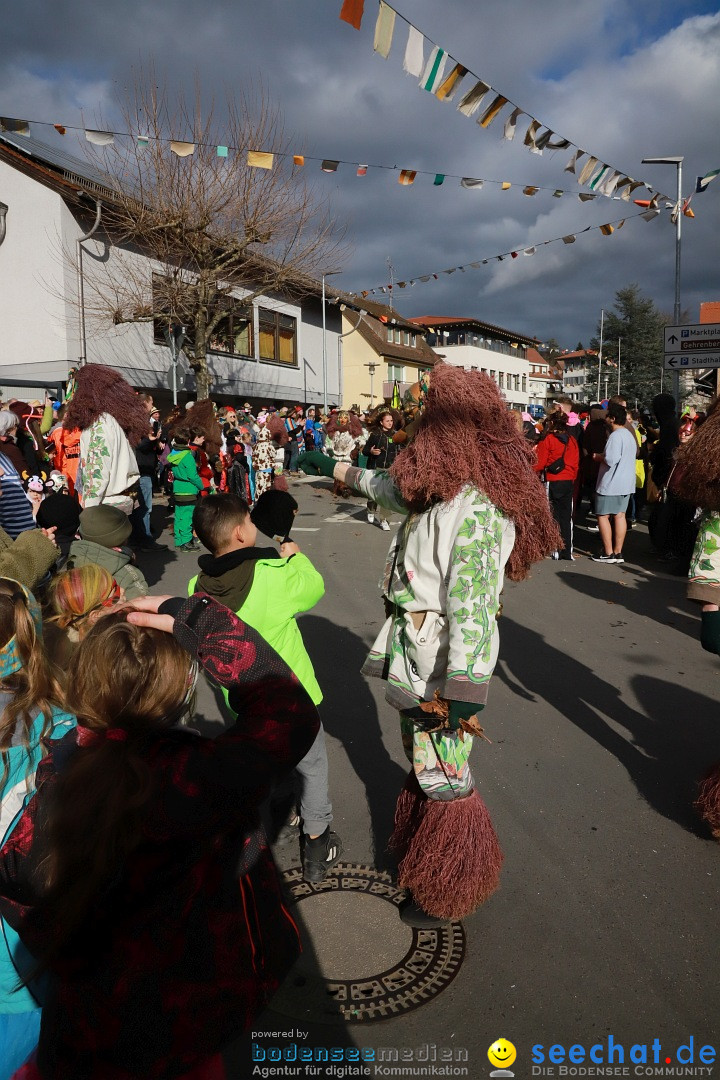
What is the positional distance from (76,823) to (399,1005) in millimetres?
1586

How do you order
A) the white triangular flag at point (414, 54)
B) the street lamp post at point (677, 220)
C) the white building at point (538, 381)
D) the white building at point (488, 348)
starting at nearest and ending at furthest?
the white triangular flag at point (414, 54) < the street lamp post at point (677, 220) < the white building at point (488, 348) < the white building at point (538, 381)

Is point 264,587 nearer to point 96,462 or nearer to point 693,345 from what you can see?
point 96,462

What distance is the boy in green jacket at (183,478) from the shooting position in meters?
9.02

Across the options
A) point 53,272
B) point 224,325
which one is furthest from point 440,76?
point 224,325

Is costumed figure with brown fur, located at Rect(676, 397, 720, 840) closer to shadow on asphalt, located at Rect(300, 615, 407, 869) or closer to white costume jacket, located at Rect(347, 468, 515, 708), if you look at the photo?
white costume jacket, located at Rect(347, 468, 515, 708)

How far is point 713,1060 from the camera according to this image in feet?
6.76

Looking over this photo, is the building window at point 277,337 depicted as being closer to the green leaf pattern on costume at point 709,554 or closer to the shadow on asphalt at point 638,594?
the shadow on asphalt at point 638,594

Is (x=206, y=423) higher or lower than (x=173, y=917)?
higher

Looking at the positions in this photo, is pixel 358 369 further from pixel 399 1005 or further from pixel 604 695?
pixel 399 1005

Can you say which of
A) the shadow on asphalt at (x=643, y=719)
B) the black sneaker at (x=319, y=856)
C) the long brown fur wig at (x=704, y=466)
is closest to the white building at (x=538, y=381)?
the shadow on asphalt at (x=643, y=719)

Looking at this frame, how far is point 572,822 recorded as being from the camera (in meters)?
3.31

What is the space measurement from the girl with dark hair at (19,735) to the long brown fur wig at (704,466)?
258cm

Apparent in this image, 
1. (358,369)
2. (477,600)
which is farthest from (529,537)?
(358,369)

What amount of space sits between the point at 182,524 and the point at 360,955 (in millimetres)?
7561
